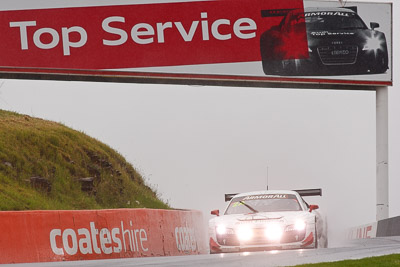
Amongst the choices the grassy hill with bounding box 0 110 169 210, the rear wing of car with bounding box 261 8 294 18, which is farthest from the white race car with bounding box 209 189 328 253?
the rear wing of car with bounding box 261 8 294 18

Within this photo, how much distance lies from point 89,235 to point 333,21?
486 inches

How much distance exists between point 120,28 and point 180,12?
1688 millimetres

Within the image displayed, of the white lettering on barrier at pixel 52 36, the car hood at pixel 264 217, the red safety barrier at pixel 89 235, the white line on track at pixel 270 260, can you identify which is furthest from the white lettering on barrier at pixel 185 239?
the white lettering on barrier at pixel 52 36

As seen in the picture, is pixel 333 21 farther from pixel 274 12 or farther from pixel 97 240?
pixel 97 240

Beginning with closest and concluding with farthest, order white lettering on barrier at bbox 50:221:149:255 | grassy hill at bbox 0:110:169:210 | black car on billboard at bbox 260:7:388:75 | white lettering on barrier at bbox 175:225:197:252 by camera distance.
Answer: white lettering on barrier at bbox 50:221:149:255 < white lettering on barrier at bbox 175:225:197:252 < grassy hill at bbox 0:110:169:210 < black car on billboard at bbox 260:7:388:75

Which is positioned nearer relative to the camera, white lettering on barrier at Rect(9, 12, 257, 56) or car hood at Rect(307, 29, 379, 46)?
white lettering on barrier at Rect(9, 12, 257, 56)

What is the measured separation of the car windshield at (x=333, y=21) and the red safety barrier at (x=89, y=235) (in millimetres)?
8728

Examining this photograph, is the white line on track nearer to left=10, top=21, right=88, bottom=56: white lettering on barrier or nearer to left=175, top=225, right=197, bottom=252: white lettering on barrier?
left=175, top=225, right=197, bottom=252: white lettering on barrier

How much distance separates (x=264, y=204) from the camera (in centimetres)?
1566

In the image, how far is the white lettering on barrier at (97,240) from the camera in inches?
538

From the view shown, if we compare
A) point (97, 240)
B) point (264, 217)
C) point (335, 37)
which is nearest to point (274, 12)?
point (335, 37)

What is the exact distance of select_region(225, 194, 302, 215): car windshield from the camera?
1542cm

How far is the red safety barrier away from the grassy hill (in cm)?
522

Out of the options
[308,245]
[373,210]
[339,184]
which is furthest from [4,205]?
[373,210]
